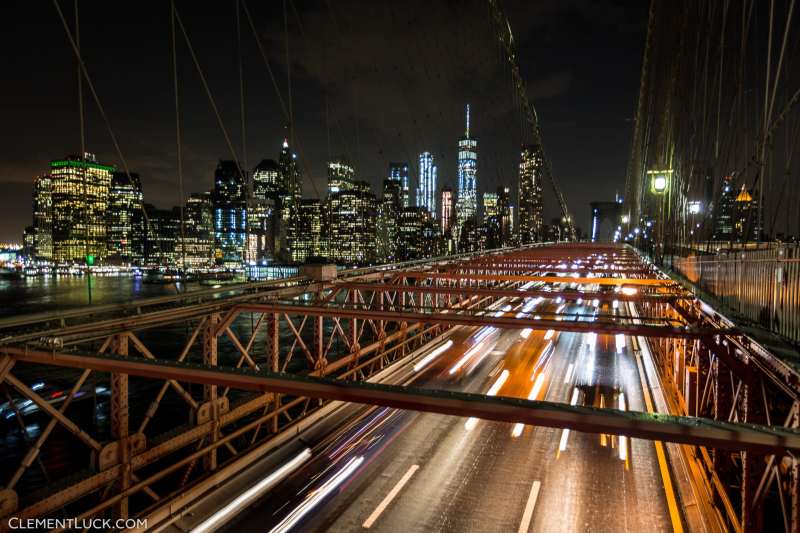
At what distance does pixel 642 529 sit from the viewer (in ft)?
23.9

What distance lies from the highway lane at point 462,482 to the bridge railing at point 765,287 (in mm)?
3412

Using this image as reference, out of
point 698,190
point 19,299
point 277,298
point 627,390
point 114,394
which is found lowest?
point 19,299

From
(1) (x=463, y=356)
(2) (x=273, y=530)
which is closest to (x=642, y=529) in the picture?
(2) (x=273, y=530)

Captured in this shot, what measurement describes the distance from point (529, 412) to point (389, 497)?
5.93m

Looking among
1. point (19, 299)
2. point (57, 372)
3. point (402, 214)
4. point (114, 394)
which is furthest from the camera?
point (402, 214)

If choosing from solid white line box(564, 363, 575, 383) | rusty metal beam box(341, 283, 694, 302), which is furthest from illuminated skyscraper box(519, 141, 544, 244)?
rusty metal beam box(341, 283, 694, 302)

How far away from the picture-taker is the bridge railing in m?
6.50

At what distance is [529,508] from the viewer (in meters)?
7.89

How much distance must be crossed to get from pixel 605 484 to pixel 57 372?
44.1 metres

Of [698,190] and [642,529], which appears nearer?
[642,529]

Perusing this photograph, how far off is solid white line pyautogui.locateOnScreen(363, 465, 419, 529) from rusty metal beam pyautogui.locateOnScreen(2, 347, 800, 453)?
14.7 feet

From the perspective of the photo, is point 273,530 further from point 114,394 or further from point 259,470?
point 114,394

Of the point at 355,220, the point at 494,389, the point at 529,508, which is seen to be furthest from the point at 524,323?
the point at 355,220

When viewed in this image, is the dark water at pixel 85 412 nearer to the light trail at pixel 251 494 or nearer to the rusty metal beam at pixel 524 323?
the light trail at pixel 251 494
